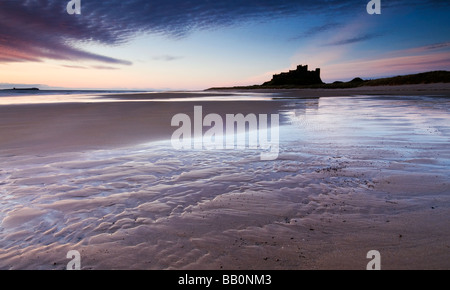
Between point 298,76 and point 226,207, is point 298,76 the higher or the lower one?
the higher one

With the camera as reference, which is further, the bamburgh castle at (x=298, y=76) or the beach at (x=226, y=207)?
the bamburgh castle at (x=298, y=76)

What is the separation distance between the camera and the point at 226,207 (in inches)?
146

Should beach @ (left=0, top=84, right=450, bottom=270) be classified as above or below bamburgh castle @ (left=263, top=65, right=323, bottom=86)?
below

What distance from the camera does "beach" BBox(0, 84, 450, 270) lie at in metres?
2.62

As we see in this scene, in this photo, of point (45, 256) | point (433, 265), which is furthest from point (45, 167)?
point (433, 265)

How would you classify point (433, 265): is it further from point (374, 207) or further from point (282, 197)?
point (282, 197)

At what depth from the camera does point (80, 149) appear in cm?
703

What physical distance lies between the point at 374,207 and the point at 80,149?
6643 mm

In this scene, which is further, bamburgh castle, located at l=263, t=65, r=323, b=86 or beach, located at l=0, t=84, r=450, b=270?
bamburgh castle, located at l=263, t=65, r=323, b=86

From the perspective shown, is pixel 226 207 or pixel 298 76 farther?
pixel 298 76

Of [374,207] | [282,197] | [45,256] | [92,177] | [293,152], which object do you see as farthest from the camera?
[293,152]

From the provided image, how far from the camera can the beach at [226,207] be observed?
2619 millimetres

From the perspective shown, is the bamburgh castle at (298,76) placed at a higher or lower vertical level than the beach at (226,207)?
higher
